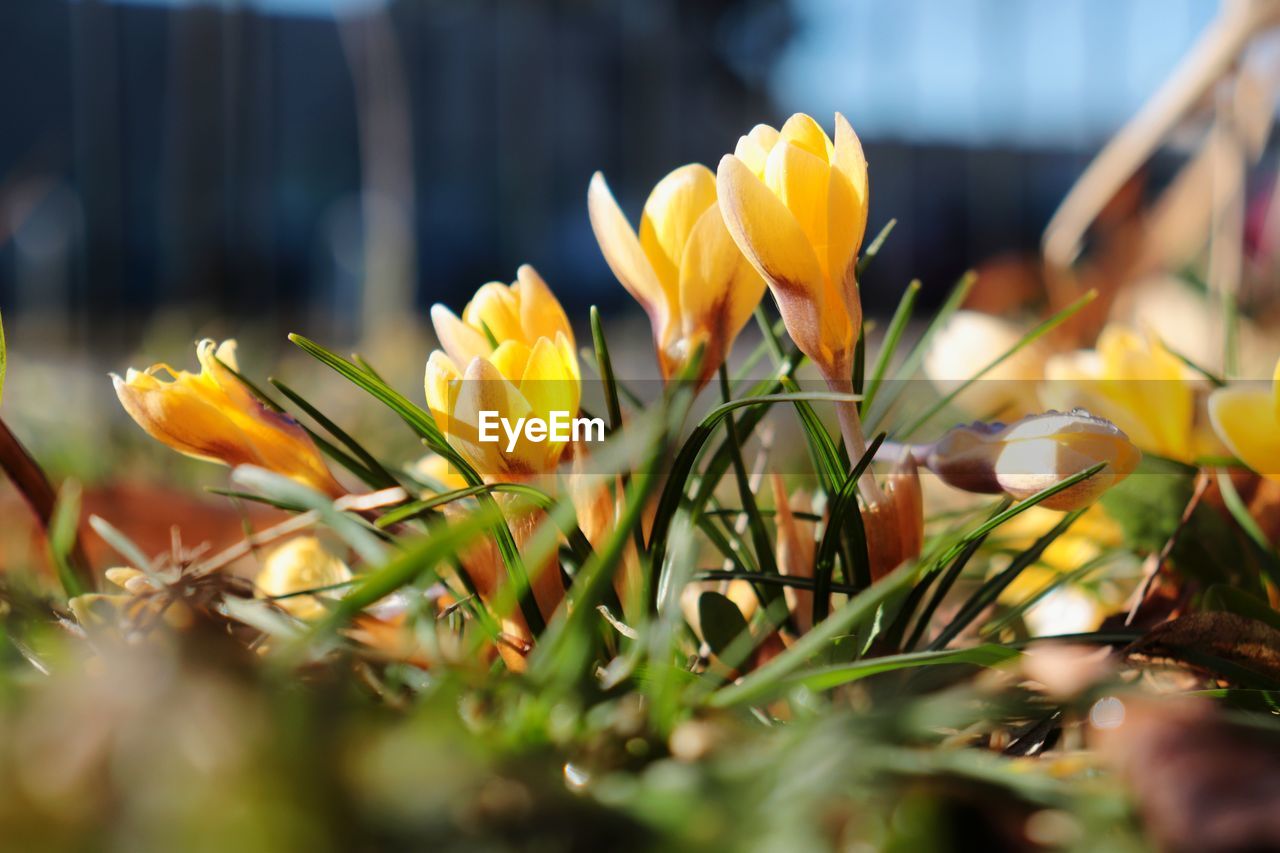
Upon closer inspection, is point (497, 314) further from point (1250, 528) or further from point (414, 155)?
point (414, 155)

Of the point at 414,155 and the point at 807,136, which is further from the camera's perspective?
the point at 414,155

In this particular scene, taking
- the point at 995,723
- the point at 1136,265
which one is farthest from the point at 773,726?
the point at 1136,265

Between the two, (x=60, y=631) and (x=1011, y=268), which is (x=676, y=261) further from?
(x=1011, y=268)

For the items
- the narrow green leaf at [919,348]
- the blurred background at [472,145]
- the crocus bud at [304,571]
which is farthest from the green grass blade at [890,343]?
the blurred background at [472,145]

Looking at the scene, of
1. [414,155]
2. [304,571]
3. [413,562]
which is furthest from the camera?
[414,155]

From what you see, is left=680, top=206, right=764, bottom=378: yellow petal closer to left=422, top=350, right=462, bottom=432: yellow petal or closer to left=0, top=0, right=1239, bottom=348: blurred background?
left=422, top=350, right=462, bottom=432: yellow petal

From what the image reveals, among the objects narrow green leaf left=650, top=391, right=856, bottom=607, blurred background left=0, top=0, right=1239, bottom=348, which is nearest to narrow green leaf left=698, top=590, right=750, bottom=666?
narrow green leaf left=650, top=391, right=856, bottom=607

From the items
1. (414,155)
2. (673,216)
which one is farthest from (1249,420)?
(414,155)
